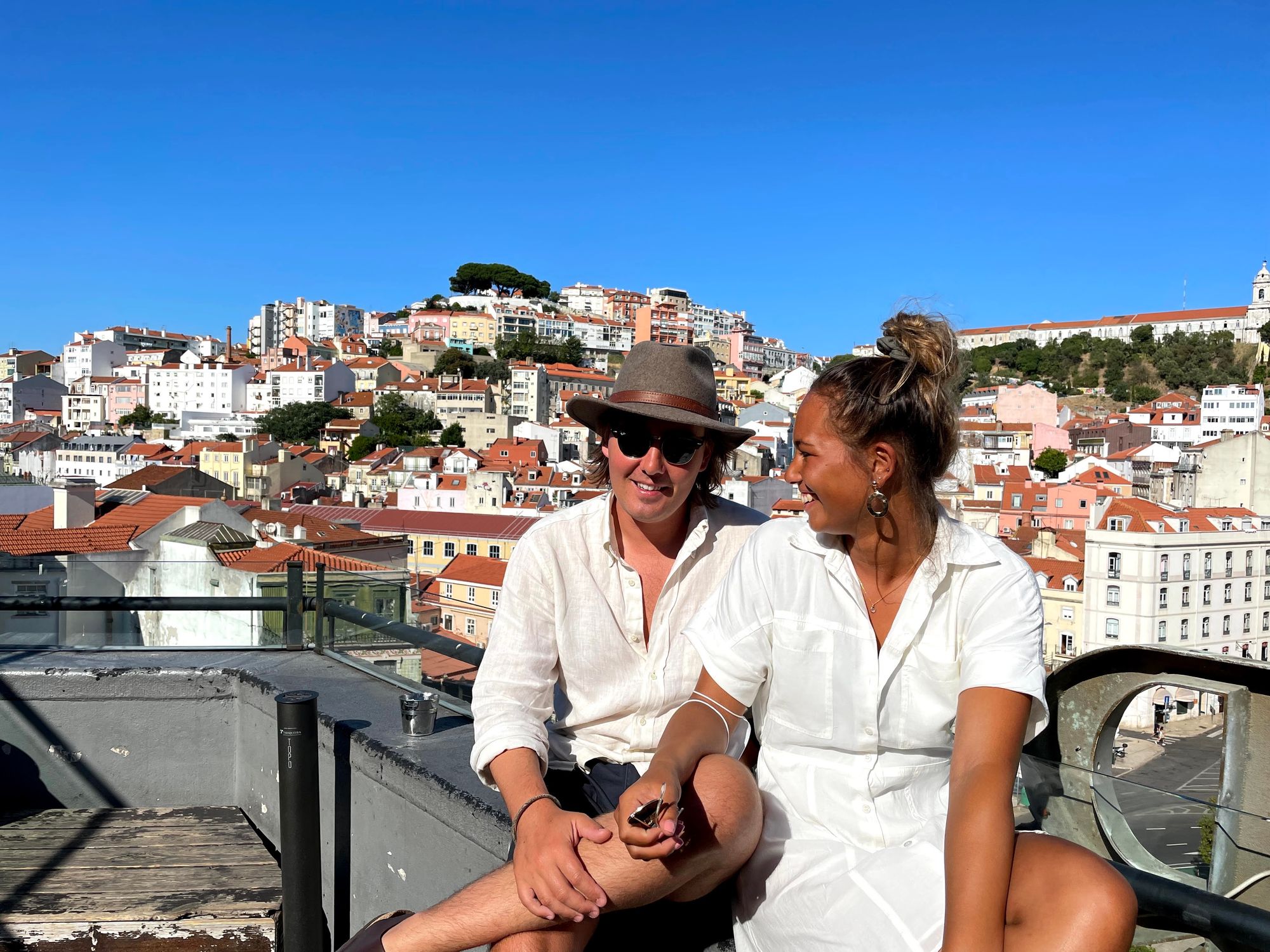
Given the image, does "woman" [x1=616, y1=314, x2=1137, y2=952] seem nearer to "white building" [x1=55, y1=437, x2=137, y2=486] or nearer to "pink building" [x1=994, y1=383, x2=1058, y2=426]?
"white building" [x1=55, y1=437, x2=137, y2=486]

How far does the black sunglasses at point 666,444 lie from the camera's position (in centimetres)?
197

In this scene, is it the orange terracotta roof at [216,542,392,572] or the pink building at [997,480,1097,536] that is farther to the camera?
the pink building at [997,480,1097,536]

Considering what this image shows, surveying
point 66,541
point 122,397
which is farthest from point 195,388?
point 66,541

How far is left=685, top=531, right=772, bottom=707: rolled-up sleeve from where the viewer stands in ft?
5.46

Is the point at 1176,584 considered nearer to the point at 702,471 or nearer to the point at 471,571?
the point at 471,571

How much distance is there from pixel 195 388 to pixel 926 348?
84.7 m

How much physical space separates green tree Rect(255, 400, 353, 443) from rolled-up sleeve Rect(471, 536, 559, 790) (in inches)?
2671

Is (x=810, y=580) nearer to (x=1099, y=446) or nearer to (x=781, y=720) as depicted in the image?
(x=781, y=720)

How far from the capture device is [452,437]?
6481cm

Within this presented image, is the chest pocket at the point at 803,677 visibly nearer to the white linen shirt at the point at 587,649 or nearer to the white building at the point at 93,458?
the white linen shirt at the point at 587,649

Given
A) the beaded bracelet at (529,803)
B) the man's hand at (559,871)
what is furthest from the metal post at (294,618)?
the man's hand at (559,871)

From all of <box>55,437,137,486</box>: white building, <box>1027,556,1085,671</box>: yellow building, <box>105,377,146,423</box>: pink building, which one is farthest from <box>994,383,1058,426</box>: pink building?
<box>105,377,146,423</box>: pink building

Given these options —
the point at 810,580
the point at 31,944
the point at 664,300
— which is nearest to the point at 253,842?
the point at 31,944

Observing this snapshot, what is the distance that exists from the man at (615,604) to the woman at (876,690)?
0.21 meters
